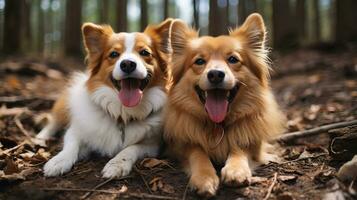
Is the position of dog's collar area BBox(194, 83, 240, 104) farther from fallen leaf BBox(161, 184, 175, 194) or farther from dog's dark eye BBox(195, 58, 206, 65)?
fallen leaf BBox(161, 184, 175, 194)

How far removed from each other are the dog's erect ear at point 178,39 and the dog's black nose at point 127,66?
Answer: 1.44 ft

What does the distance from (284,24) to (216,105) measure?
1072cm

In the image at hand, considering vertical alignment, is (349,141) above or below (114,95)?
below

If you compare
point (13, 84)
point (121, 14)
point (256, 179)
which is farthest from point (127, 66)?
point (121, 14)

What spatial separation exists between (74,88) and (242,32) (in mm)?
2176

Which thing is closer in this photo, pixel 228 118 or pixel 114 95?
pixel 228 118

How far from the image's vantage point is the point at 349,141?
336 cm

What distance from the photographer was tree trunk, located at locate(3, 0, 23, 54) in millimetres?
10797

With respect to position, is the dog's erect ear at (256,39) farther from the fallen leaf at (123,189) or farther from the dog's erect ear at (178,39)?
the fallen leaf at (123,189)

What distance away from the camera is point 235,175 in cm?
307

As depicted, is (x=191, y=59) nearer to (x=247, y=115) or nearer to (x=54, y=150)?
(x=247, y=115)

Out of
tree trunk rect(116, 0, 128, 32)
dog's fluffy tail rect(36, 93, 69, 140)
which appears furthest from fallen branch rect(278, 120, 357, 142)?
tree trunk rect(116, 0, 128, 32)

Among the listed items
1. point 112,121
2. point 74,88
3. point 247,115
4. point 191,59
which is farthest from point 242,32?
point 74,88

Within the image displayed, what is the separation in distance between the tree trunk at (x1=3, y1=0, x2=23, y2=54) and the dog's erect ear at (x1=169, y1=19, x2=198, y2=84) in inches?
328
